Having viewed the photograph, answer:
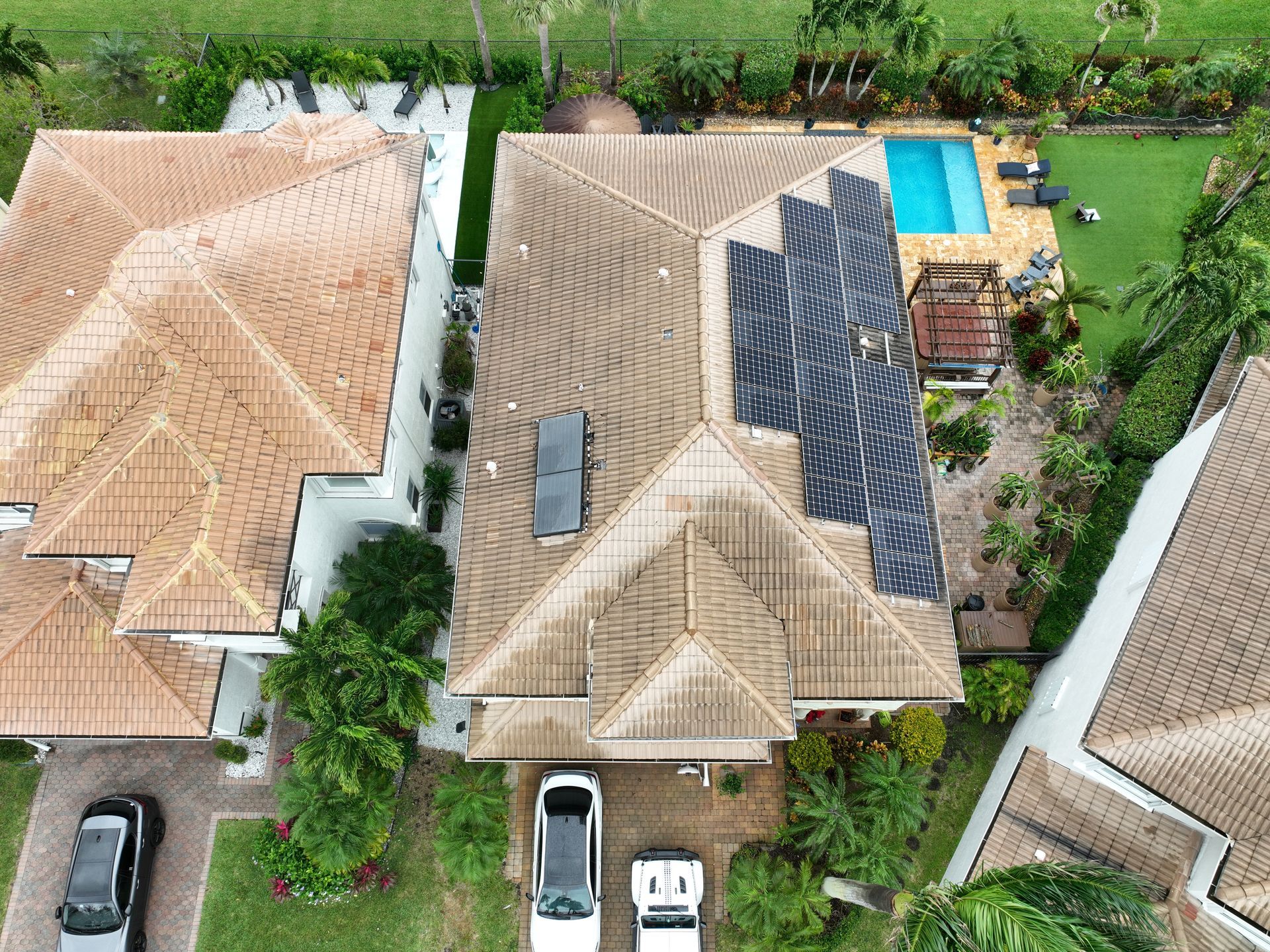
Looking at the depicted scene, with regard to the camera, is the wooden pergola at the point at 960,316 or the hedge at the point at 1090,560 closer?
the hedge at the point at 1090,560

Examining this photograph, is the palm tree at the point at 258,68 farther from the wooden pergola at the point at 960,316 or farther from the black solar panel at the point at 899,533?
the black solar panel at the point at 899,533

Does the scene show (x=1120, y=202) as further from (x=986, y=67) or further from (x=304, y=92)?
(x=304, y=92)

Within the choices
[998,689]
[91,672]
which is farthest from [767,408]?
[91,672]

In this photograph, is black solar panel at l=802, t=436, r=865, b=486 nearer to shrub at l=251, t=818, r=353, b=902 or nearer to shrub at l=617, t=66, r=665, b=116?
shrub at l=251, t=818, r=353, b=902

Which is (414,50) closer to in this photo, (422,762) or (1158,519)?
(422,762)

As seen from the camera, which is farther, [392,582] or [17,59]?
[17,59]

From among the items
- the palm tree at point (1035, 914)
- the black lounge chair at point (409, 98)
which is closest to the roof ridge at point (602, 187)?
the black lounge chair at point (409, 98)
